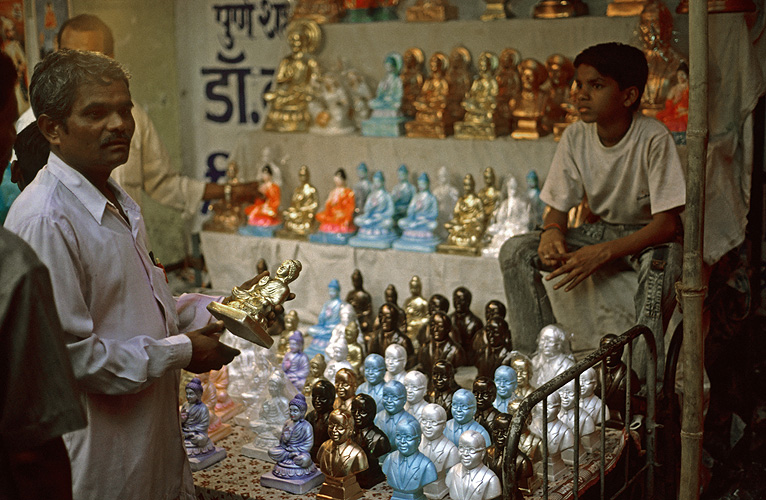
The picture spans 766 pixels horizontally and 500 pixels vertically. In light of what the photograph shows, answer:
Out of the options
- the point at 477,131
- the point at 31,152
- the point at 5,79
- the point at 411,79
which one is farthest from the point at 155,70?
the point at 5,79

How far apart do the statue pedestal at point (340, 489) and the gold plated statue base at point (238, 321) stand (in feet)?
3.00

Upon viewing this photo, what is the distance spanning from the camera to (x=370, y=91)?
6215 mm

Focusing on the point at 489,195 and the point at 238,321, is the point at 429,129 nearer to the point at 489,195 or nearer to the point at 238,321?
the point at 489,195

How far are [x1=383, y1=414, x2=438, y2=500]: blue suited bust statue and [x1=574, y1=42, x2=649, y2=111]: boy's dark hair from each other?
6.86ft

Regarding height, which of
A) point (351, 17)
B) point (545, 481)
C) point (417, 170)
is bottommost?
point (545, 481)

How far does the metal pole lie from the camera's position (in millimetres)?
2703

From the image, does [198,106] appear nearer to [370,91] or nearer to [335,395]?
[370,91]

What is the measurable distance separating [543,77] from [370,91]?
1.31 metres

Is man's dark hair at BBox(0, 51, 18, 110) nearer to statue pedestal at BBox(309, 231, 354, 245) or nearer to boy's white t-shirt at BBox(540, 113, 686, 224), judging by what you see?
boy's white t-shirt at BBox(540, 113, 686, 224)

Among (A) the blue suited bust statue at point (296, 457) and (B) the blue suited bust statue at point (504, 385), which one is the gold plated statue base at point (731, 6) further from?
(A) the blue suited bust statue at point (296, 457)

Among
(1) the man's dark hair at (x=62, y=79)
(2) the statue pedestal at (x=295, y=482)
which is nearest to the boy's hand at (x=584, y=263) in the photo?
(2) the statue pedestal at (x=295, y=482)

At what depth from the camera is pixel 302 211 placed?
5805 millimetres

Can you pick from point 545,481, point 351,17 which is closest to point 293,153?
point 351,17

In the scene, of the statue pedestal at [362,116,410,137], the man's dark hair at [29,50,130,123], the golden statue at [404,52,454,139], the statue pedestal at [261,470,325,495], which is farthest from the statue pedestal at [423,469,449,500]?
the statue pedestal at [362,116,410,137]
